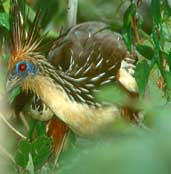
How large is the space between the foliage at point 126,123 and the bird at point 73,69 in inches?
2.2

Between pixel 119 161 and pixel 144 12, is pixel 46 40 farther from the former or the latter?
pixel 119 161

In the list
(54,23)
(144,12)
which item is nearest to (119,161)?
(54,23)

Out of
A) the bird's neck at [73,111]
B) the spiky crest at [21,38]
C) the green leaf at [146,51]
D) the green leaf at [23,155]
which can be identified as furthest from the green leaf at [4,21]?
the green leaf at [146,51]

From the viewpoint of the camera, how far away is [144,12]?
7.55 feet

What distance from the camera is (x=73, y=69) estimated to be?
5.62ft

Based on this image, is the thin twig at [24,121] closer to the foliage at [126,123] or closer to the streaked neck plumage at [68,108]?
the foliage at [126,123]

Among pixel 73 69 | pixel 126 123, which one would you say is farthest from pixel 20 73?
pixel 126 123

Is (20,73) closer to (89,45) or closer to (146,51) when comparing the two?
(89,45)

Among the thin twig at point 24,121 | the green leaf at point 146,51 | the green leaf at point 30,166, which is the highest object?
the green leaf at point 146,51

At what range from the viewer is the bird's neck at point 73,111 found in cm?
164

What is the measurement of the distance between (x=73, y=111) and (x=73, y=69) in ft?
0.45

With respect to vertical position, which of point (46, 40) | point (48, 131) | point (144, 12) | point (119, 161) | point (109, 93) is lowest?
point (48, 131)

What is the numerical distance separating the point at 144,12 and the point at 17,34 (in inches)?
32.5

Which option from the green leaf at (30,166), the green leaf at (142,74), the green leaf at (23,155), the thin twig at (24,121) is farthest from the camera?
the thin twig at (24,121)
